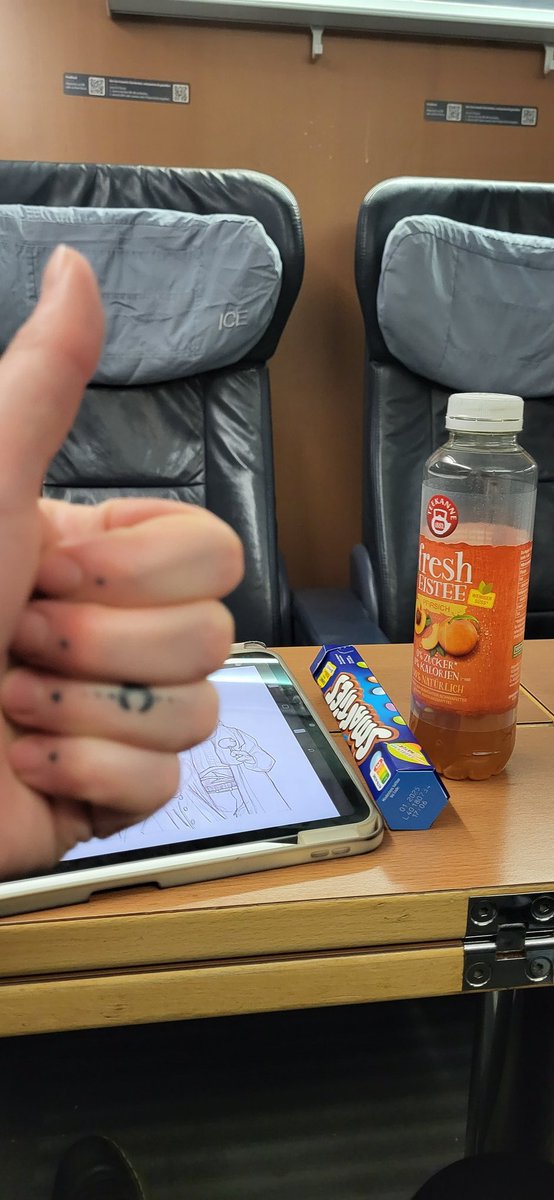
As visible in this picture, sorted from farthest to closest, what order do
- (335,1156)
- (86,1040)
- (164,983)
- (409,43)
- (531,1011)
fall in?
1. (409,43)
2. (86,1040)
3. (335,1156)
4. (531,1011)
5. (164,983)

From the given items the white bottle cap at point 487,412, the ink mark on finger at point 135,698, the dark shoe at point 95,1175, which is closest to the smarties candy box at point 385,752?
the white bottle cap at point 487,412

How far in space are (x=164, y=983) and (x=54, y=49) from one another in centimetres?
145

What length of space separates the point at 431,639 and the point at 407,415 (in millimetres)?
765

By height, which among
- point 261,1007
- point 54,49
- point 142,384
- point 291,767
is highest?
point 54,49

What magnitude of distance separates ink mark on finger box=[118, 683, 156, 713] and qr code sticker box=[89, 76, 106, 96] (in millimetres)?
A: 1542

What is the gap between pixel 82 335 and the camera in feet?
0.45

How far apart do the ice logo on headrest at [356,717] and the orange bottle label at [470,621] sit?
0.05 m

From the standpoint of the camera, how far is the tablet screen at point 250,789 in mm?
538

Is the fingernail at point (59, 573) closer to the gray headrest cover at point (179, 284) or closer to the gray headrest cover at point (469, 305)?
the gray headrest cover at point (179, 284)

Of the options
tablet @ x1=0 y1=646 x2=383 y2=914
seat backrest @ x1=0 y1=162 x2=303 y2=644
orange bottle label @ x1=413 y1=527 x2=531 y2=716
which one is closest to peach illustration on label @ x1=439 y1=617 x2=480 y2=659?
orange bottle label @ x1=413 y1=527 x2=531 y2=716

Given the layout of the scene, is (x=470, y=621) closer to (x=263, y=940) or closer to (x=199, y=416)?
(x=263, y=940)

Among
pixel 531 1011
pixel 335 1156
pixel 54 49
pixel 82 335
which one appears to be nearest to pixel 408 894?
pixel 531 1011

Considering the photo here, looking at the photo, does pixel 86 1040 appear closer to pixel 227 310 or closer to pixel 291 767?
pixel 291 767

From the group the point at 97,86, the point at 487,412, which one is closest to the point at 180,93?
the point at 97,86
